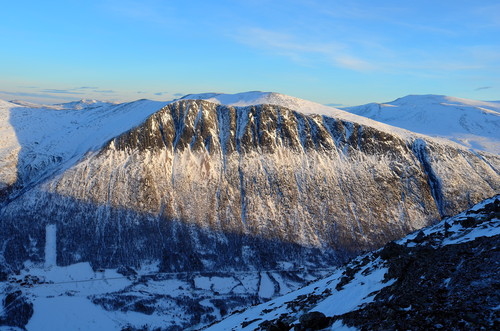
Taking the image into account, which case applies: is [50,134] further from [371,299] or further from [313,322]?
[371,299]

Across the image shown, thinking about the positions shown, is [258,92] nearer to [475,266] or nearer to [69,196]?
[69,196]

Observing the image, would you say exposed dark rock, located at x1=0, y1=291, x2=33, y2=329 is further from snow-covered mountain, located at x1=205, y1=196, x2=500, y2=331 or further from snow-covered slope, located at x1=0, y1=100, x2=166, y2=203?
snow-covered mountain, located at x1=205, y1=196, x2=500, y2=331

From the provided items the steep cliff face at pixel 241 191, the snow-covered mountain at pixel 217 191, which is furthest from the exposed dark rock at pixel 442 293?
the steep cliff face at pixel 241 191

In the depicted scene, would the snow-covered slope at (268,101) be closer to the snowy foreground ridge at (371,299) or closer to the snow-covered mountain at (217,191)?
the snow-covered mountain at (217,191)

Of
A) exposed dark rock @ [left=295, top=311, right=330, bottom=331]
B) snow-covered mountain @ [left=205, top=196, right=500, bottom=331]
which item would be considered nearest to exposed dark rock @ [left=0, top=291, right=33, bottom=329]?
snow-covered mountain @ [left=205, top=196, right=500, bottom=331]

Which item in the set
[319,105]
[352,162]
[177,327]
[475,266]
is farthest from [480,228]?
[319,105]

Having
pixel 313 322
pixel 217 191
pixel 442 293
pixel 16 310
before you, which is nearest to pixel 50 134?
pixel 217 191
